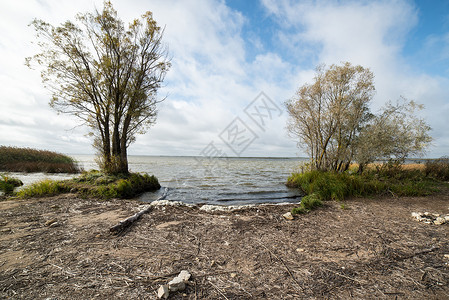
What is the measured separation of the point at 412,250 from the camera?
12.3ft

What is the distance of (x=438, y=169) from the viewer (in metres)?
14.4

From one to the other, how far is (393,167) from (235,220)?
14589mm

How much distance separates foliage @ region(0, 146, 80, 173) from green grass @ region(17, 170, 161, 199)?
1506 cm

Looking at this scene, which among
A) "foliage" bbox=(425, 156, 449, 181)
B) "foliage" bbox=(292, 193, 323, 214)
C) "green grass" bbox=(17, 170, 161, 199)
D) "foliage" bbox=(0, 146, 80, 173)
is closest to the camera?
"foliage" bbox=(292, 193, 323, 214)

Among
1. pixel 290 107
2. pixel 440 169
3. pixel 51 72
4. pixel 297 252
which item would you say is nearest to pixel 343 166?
pixel 290 107

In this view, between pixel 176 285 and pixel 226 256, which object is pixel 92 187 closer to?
pixel 226 256

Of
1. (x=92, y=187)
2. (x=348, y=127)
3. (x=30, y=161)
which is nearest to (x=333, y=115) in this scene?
(x=348, y=127)

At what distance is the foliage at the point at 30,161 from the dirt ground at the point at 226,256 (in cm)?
1949

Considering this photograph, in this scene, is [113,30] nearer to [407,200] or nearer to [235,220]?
[235,220]

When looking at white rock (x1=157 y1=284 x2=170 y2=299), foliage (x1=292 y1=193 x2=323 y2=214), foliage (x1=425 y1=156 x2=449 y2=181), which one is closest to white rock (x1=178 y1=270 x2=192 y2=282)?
white rock (x1=157 y1=284 x2=170 y2=299)

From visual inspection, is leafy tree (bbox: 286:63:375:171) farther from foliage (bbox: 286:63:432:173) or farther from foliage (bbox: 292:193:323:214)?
foliage (bbox: 292:193:323:214)

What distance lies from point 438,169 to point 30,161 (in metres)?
42.9

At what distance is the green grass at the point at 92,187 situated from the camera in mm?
8711

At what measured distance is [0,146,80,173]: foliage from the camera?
20547 millimetres
